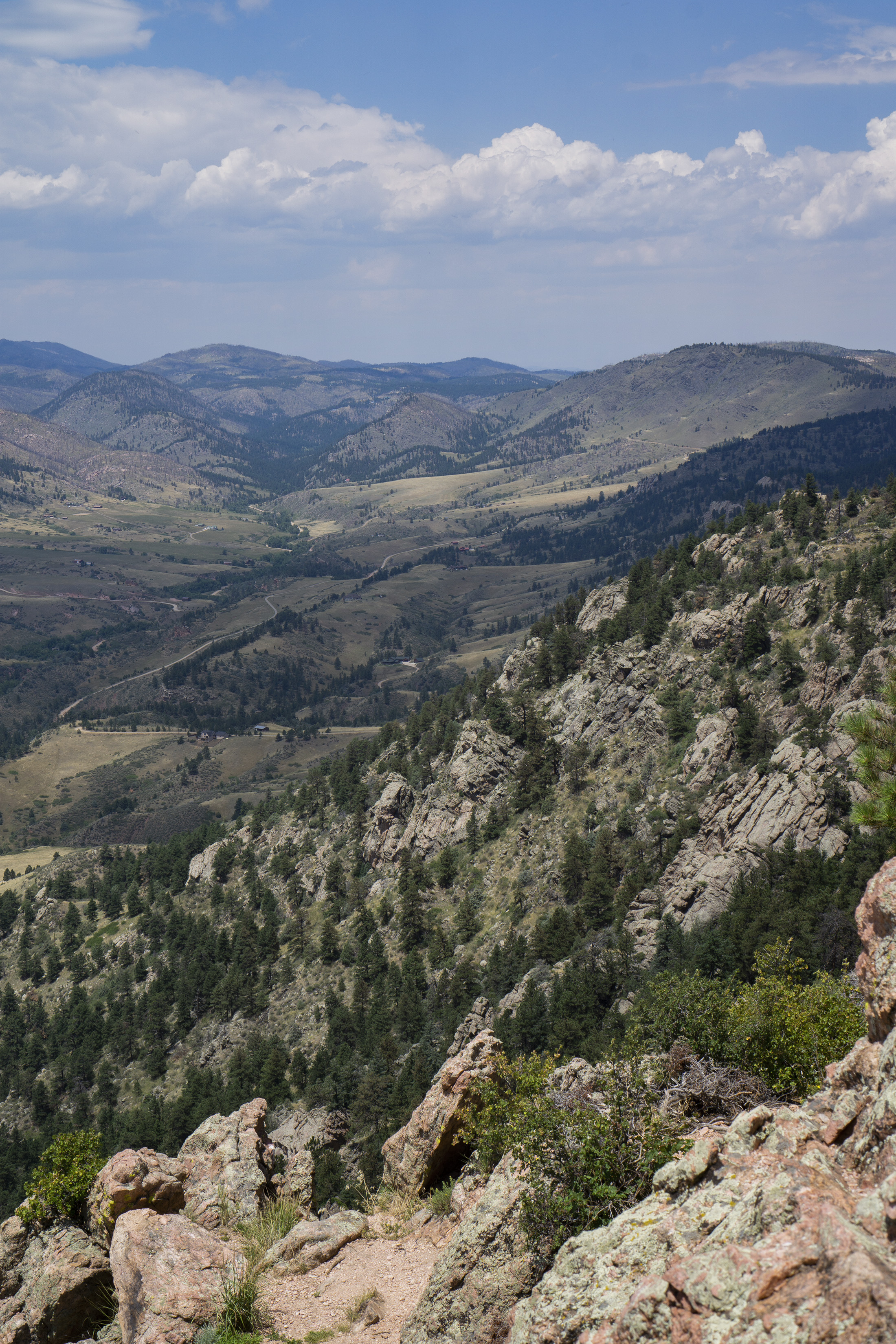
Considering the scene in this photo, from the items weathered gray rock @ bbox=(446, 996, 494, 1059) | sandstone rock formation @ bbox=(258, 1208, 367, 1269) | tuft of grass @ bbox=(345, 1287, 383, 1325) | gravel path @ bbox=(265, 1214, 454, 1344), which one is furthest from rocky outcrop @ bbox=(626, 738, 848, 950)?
tuft of grass @ bbox=(345, 1287, 383, 1325)

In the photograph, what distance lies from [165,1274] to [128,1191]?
9106mm

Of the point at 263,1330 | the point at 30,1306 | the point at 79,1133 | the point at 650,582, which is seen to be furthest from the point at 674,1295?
the point at 650,582

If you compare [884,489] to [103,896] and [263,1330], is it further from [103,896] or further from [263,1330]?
[103,896]

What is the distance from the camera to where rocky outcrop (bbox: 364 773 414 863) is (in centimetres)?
13612

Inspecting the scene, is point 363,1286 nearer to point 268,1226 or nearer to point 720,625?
A: point 268,1226

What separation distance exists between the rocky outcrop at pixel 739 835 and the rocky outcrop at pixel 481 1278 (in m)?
60.7

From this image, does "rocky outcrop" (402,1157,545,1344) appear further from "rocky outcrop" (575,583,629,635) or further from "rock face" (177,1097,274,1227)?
"rocky outcrop" (575,583,629,635)

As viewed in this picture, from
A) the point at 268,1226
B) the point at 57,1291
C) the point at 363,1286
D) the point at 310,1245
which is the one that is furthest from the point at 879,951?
the point at 57,1291

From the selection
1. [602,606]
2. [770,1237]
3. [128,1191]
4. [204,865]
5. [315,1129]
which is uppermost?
[602,606]

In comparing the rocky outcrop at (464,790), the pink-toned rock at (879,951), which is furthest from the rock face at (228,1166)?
the rocky outcrop at (464,790)

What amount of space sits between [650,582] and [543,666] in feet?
77.1

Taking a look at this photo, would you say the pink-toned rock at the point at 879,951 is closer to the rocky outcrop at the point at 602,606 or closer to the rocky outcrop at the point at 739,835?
the rocky outcrop at the point at 739,835

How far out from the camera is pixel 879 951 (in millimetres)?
20828

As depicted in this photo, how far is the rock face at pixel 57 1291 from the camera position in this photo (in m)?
33.5
